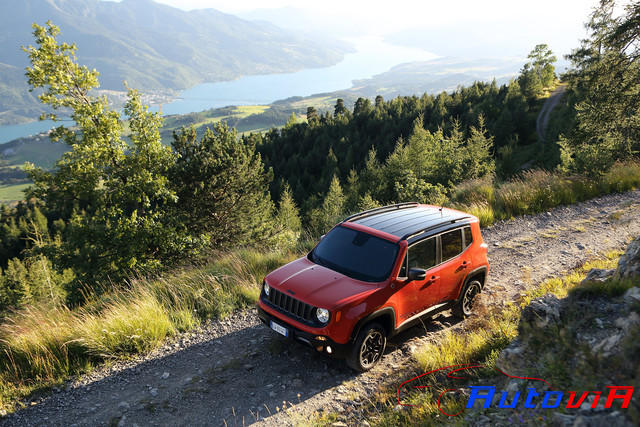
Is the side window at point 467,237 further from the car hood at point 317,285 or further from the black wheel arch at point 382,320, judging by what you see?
the car hood at point 317,285

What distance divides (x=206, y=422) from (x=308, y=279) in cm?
236

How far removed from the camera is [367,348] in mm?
5816

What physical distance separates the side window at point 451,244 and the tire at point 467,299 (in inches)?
31.3

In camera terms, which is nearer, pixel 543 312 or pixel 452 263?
pixel 543 312

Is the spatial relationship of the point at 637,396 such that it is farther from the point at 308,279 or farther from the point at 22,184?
the point at 22,184

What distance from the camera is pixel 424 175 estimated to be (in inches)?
1193

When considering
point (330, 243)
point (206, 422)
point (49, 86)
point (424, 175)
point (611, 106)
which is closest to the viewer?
point (206, 422)

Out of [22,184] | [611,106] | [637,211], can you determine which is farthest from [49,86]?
[22,184]

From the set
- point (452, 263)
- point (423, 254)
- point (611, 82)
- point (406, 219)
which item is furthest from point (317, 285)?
point (611, 82)

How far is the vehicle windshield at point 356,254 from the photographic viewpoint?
6043 millimetres

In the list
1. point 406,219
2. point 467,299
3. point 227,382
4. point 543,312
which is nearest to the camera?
point 543,312

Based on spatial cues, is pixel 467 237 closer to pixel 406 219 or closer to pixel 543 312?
pixel 406 219

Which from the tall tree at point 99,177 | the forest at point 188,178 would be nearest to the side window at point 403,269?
the forest at point 188,178

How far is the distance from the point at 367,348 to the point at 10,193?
221640 mm
